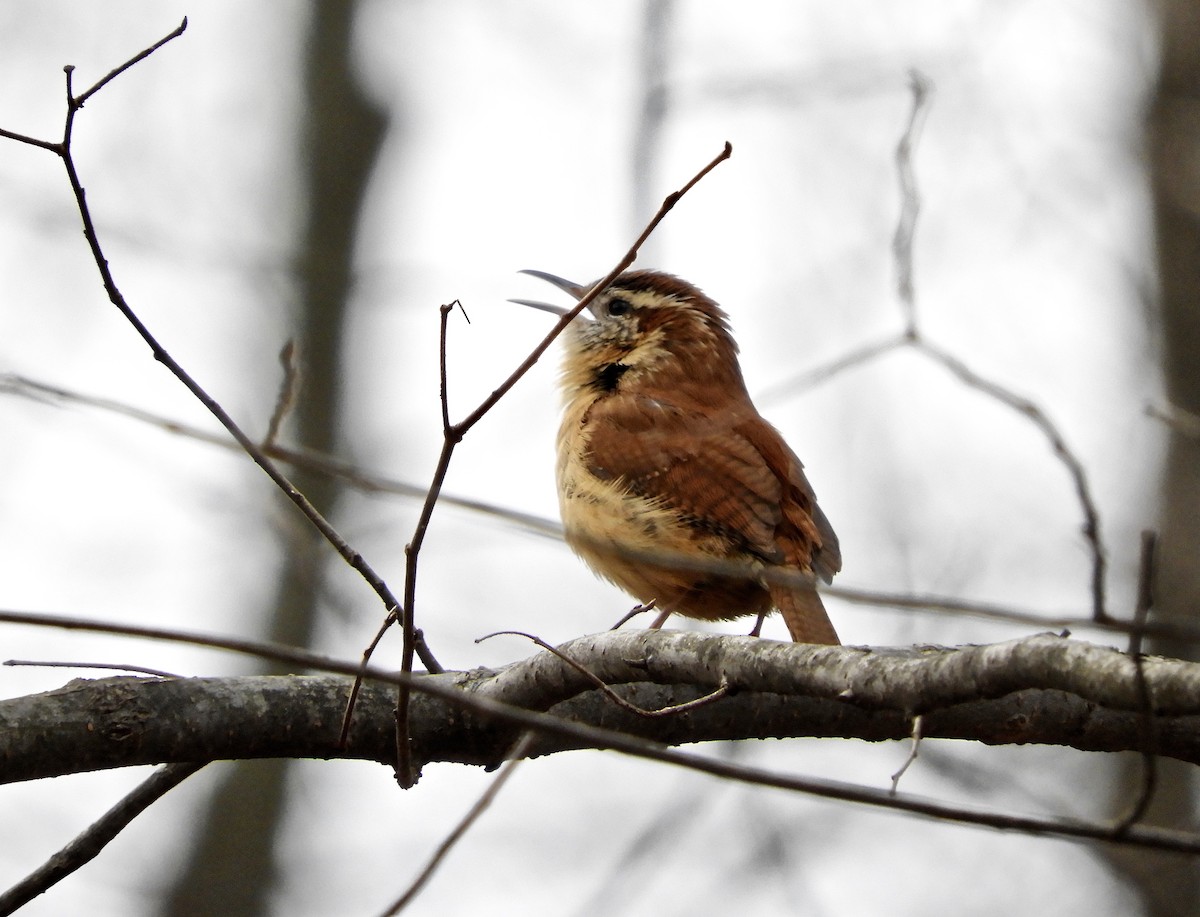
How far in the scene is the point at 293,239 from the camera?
442 inches

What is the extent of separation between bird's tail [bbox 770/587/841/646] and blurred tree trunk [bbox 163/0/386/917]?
3500mm

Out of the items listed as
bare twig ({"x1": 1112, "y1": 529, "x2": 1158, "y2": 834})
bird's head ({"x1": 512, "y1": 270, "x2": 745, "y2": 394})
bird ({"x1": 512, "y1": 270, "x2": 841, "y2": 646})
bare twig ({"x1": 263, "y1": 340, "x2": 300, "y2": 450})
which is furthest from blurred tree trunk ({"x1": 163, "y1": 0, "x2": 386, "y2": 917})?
bare twig ({"x1": 1112, "y1": 529, "x2": 1158, "y2": 834})

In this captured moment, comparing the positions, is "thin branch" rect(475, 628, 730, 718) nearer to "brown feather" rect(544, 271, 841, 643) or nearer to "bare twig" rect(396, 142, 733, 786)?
"bare twig" rect(396, 142, 733, 786)

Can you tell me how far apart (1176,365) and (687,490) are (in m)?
4.66

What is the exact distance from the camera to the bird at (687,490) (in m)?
4.49

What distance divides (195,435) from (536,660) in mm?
983

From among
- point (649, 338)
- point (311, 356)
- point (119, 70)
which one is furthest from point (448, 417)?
point (311, 356)

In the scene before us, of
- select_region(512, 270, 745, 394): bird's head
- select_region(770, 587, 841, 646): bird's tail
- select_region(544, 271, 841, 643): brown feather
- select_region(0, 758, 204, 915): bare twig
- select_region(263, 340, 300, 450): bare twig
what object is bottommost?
select_region(0, 758, 204, 915): bare twig

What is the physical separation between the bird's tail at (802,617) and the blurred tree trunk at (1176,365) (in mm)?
3532

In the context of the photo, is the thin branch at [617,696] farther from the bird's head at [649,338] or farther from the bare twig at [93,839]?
the bird's head at [649,338]

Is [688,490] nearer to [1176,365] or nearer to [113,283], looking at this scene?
[113,283]

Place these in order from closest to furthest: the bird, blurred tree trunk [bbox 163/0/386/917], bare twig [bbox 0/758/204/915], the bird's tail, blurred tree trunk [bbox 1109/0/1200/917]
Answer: bare twig [bbox 0/758/204/915], the bird's tail, the bird, blurred tree trunk [bbox 1109/0/1200/917], blurred tree trunk [bbox 163/0/386/917]

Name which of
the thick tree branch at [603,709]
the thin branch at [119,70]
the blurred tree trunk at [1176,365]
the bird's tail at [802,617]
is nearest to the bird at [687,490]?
the bird's tail at [802,617]

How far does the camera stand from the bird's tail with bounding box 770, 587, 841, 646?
159 inches
